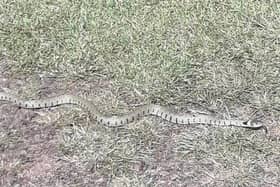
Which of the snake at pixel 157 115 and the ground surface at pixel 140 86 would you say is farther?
the snake at pixel 157 115

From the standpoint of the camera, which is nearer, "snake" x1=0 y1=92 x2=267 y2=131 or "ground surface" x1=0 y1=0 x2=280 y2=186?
"ground surface" x1=0 y1=0 x2=280 y2=186

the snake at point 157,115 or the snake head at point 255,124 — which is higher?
the snake head at point 255,124

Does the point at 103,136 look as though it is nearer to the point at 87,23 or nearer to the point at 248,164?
the point at 248,164

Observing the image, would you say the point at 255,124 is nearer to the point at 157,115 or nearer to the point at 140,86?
the point at 157,115

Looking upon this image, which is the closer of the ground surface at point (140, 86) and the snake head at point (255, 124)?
the ground surface at point (140, 86)

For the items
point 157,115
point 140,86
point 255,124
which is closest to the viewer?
point 255,124

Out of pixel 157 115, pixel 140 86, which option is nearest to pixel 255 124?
pixel 157 115

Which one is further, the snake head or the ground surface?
the snake head

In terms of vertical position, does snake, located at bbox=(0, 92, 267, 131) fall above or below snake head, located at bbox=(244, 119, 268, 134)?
below
